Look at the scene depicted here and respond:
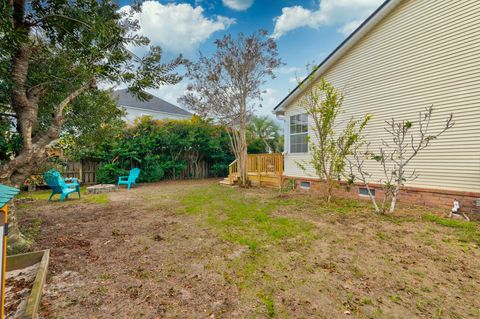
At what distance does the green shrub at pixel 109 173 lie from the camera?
34.2 feet

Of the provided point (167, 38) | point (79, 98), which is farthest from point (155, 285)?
point (167, 38)

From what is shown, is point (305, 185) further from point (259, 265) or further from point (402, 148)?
point (259, 265)

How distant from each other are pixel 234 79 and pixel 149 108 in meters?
14.3

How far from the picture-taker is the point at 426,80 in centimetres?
549

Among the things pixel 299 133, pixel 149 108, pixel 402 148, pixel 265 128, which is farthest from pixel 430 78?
pixel 149 108

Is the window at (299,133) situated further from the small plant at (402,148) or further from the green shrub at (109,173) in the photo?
the green shrub at (109,173)

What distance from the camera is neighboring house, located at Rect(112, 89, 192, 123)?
1923 centimetres

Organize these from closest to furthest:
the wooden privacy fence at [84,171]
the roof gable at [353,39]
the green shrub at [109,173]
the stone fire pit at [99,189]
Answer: the roof gable at [353,39] → the stone fire pit at [99,189] → the wooden privacy fence at [84,171] → the green shrub at [109,173]

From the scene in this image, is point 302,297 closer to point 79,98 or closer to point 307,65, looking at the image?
point 79,98

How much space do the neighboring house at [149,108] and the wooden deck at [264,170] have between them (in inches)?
458

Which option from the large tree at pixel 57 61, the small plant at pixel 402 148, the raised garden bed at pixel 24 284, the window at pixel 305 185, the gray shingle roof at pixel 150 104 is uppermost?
the gray shingle roof at pixel 150 104

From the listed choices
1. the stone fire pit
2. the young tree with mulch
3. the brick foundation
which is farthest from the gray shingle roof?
the brick foundation

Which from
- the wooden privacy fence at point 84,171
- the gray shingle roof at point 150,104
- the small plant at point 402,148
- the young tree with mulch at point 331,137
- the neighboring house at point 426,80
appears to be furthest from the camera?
the gray shingle roof at point 150,104

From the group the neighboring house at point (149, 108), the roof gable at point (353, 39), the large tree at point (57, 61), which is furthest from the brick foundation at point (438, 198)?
the neighboring house at point (149, 108)
